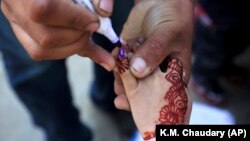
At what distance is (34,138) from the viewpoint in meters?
1.59

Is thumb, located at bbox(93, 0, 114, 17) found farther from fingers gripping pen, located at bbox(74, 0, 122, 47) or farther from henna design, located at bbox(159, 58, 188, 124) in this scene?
henna design, located at bbox(159, 58, 188, 124)

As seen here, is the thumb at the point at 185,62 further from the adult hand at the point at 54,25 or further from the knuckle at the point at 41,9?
the knuckle at the point at 41,9

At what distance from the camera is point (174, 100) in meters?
0.85

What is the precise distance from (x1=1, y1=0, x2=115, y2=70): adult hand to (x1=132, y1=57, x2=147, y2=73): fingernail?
0.08 metres

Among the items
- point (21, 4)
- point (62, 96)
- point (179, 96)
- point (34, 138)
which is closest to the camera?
point (21, 4)

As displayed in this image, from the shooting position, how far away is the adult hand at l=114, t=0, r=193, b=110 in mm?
849

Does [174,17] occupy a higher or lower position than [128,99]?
higher

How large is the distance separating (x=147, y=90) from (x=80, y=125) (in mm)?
648

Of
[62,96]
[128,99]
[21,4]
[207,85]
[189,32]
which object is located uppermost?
[21,4]

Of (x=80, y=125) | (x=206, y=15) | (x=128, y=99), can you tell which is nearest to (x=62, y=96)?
(x=80, y=125)

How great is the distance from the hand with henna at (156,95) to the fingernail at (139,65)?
3 centimetres

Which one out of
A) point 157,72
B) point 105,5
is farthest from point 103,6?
point 157,72

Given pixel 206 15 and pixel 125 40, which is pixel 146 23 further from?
pixel 206 15

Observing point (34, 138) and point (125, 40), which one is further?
point (34, 138)
